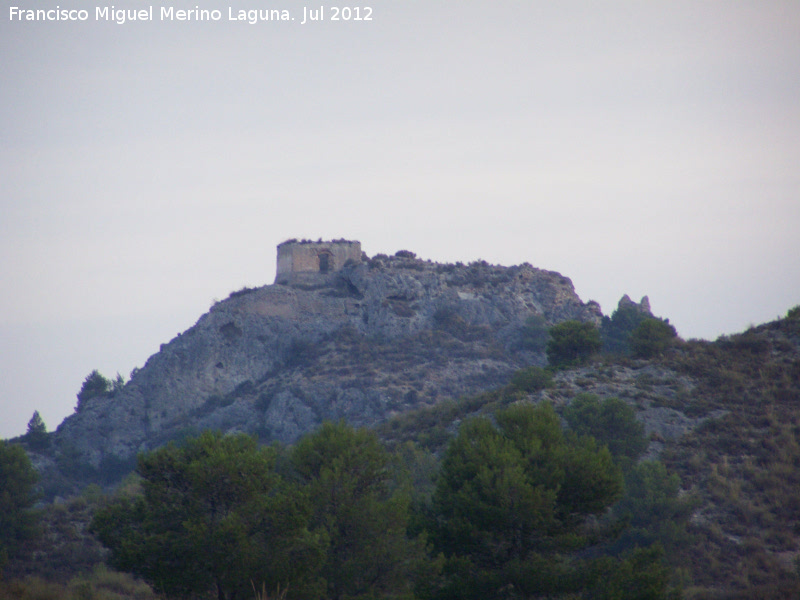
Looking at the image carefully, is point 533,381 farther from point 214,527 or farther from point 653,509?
point 214,527

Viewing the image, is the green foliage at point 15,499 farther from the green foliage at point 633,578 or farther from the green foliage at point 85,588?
the green foliage at point 633,578

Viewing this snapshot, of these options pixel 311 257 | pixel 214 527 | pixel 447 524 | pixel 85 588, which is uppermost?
pixel 311 257

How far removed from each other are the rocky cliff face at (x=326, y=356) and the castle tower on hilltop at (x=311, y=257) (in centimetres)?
124

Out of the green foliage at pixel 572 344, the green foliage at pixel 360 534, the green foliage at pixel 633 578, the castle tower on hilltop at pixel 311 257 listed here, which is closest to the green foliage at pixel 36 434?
the castle tower on hilltop at pixel 311 257

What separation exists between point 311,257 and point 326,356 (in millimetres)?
10473

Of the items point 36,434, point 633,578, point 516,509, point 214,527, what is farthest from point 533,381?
point 36,434

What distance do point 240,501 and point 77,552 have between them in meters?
17.2

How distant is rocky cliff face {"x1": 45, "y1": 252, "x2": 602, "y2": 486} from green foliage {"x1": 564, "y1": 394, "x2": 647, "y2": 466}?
2377cm

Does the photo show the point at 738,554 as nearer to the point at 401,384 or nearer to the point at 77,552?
the point at 77,552

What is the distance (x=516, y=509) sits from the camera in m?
20.1

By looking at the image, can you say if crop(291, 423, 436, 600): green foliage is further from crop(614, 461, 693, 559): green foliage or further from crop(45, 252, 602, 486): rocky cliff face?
crop(45, 252, 602, 486): rocky cliff face

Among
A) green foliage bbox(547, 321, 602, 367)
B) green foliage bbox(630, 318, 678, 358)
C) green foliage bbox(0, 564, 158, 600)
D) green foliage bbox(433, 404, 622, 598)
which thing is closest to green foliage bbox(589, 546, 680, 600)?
green foliage bbox(433, 404, 622, 598)

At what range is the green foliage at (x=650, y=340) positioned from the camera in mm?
47031

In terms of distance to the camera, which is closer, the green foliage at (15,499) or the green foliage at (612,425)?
the green foliage at (612,425)
